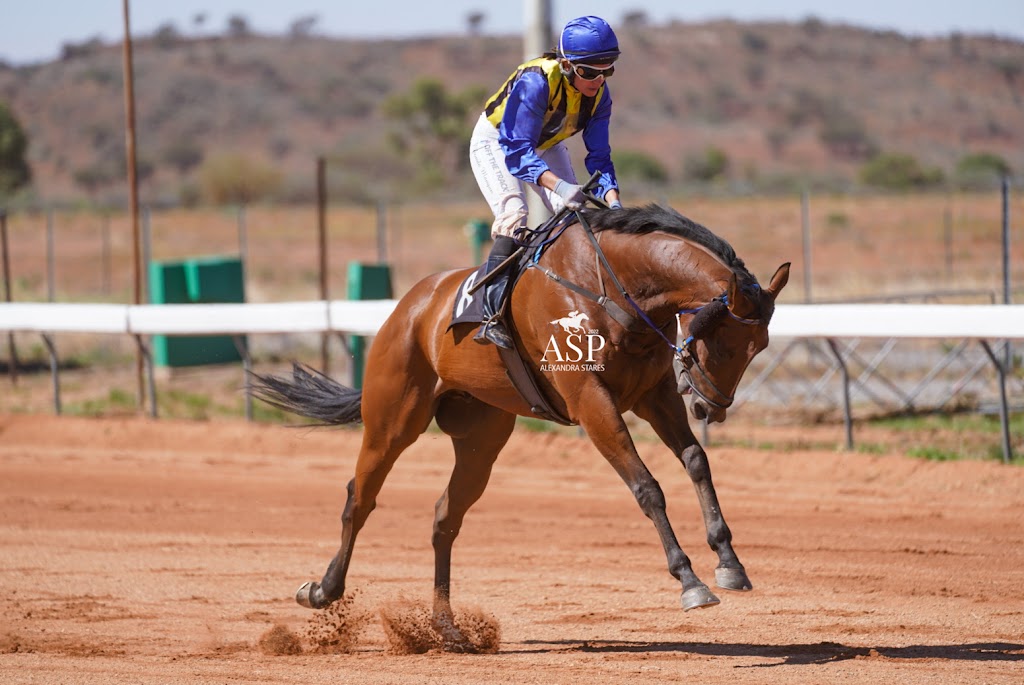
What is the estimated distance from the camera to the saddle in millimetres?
6840

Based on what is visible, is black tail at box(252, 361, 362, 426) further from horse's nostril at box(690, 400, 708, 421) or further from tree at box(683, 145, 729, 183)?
tree at box(683, 145, 729, 183)

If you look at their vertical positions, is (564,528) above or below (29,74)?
below

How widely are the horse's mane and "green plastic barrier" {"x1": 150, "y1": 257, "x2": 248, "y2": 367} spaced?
1132 cm

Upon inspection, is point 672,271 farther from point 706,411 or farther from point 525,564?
point 525,564

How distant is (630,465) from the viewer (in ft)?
20.2

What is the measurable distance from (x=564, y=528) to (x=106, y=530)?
3668mm

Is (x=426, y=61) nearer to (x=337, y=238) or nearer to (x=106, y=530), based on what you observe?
(x=337, y=238)

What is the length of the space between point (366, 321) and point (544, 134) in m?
6.62

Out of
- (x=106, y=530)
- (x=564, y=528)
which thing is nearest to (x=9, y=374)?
(x=106, y=530)

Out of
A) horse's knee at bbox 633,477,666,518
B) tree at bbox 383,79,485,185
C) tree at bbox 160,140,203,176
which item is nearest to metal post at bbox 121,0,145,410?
horse's knee at bbox 633,477,666,518

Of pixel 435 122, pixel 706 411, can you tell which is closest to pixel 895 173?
pixel 435 122

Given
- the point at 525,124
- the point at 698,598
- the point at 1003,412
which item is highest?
the point at 525,124

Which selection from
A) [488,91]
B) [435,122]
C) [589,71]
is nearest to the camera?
[589,71]

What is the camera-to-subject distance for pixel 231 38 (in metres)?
114
